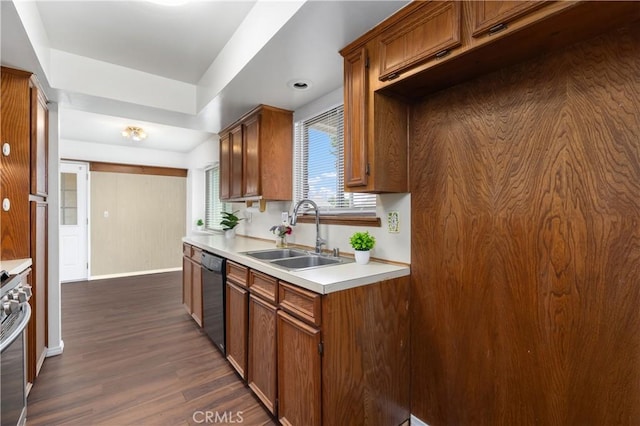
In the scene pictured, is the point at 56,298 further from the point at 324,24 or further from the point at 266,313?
the point at 324,24

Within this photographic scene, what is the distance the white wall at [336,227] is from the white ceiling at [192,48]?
0.11 m

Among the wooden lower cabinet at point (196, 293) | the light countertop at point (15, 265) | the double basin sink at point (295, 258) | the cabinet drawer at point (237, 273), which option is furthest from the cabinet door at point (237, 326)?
the light countertop at point (15, 265)

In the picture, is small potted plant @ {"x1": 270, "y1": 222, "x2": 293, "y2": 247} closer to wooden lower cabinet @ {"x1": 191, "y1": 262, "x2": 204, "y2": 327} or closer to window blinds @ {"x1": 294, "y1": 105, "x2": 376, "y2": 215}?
window blinds @ {"x1": 294, "y1": 105, "x2": 376, "y2": 215}

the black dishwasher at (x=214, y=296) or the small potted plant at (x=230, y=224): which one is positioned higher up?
the small potted plant at (x=230, y=224)

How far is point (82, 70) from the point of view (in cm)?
241

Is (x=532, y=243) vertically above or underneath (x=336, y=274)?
above

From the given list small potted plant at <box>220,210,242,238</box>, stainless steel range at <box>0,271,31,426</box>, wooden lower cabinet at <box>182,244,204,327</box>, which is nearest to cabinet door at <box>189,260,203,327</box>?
wooden lower cabinet at <box>182,244,204,327</box>

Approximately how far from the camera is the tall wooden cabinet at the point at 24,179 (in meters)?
1.92

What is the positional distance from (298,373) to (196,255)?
1917 millimetres

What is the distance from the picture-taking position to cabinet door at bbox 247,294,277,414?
171 cm

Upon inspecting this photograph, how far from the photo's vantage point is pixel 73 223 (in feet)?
16.4

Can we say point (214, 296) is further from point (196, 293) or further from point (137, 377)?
→ point (137, 377)

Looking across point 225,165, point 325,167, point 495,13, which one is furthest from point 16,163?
point 495,13

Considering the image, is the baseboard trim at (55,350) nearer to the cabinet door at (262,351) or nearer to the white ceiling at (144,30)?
the cabinet door at (262,351)
